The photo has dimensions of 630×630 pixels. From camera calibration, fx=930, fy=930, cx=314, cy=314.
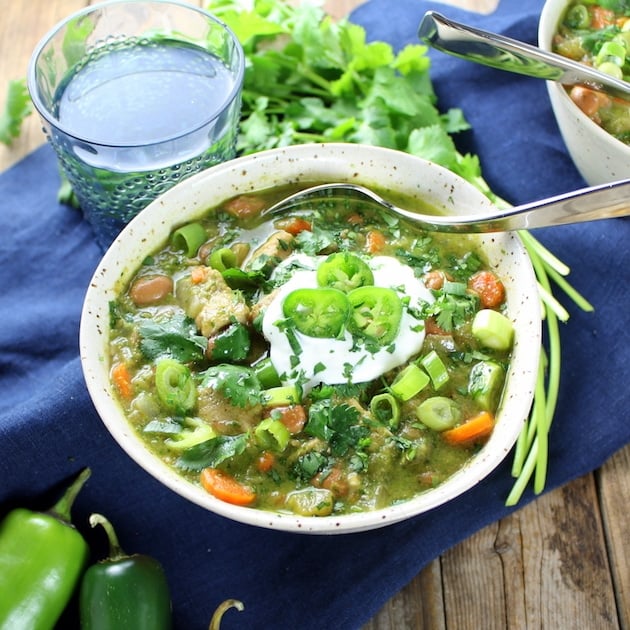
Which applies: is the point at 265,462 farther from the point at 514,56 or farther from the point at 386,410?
the point at 514,56

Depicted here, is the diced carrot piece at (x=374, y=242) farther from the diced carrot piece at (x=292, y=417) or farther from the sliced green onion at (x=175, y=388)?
the sliced green onion at (x=175, y=388)

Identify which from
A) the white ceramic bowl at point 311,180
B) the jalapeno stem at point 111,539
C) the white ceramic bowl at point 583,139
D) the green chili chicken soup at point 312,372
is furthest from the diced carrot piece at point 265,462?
the white ceramic bowl at point 583,139

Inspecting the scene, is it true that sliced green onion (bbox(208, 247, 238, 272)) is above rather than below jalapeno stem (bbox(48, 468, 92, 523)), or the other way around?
above

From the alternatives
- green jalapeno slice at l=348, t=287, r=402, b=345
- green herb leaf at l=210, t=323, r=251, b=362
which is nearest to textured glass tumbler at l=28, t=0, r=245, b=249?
green herb leaf at l=210, t=323, r=251, b=362

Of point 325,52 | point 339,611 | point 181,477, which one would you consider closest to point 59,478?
point 181,477

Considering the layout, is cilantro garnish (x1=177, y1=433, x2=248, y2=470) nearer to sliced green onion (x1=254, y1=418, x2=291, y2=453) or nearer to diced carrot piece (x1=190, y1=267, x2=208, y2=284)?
sliced green onion (x1=254, y1=418, x2=291, y2=453)

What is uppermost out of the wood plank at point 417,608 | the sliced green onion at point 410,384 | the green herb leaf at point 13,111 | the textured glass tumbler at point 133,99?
the textured glass tumbler at point 133,99
